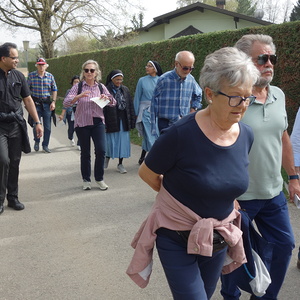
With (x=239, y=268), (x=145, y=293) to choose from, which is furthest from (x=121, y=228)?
(x=239, y=268)

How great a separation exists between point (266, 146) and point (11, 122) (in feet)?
11.8

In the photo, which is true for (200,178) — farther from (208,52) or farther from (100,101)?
(208,52)

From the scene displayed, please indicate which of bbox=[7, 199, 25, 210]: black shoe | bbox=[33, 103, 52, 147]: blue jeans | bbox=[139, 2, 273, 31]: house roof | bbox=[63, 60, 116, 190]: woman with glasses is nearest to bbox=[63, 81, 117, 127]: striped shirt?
bbox=[63, 60, 116, 190]: woman with glasses

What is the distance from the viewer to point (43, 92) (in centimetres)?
950

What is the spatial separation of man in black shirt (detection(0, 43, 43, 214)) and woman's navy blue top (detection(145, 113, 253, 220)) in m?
3.50

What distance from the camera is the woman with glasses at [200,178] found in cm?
205

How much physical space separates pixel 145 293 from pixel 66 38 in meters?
30.9

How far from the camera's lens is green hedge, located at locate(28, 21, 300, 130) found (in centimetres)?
740

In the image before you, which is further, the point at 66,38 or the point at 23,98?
the point at 66,38

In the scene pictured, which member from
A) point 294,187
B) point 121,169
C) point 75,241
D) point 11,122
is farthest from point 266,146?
point 121,169

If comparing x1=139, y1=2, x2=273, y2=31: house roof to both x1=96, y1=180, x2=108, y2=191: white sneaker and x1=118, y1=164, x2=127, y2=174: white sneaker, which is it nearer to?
x1=118, y1=164, x2=127, y2=174: white sneaker

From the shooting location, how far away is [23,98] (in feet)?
18.1

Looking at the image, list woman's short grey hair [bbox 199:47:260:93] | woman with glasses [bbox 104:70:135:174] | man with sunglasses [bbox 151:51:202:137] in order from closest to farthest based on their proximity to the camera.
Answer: woman's short grey hair [bbox 199:47:260:93]
man with sunglasses [bbox 151:51:202:137]
woman with glasses [bbox 104:70:135:174]

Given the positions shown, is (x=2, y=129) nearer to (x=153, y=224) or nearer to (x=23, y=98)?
(x=23, y=98)
